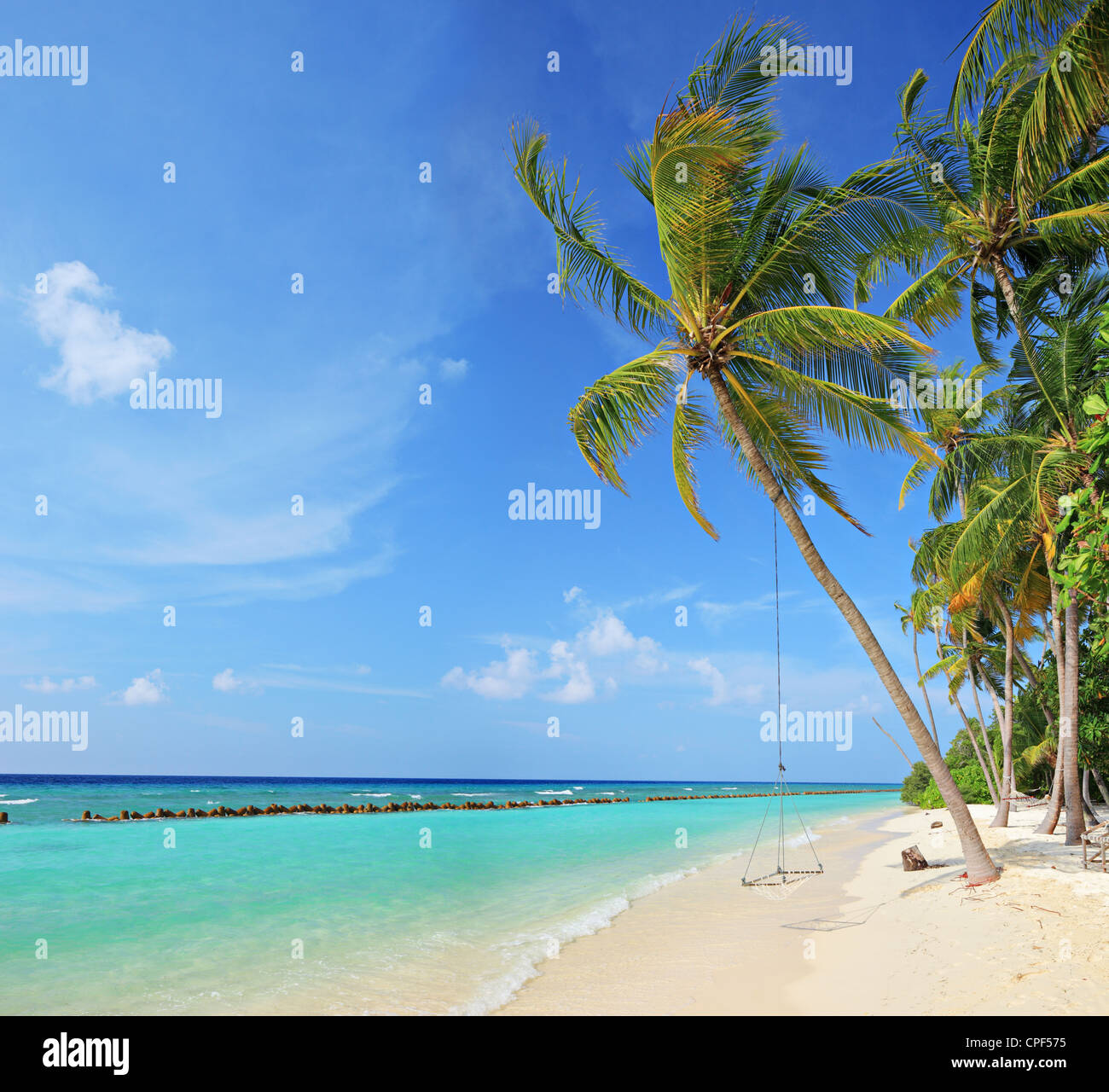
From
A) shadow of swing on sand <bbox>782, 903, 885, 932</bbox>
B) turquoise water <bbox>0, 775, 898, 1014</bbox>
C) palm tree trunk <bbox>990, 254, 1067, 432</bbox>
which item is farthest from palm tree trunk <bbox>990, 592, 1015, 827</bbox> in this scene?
shadow of swing on sand <bbox>782, 903, 885, 932</bbox>

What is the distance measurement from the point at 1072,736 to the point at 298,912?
12.9m

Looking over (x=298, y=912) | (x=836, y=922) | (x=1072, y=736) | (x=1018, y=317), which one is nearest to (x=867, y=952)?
(x=836, y=922)

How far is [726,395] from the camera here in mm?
9727

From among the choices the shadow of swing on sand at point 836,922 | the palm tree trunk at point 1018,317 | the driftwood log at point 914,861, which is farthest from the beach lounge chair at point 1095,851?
the palm tree trunk at point 1018,317

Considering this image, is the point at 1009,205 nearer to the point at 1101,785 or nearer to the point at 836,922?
the point at 836,922

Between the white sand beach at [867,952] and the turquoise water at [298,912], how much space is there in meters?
0.87

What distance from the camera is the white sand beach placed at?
5.52 meters

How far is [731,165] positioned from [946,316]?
722 cm

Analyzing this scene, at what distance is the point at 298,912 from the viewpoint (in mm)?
10906

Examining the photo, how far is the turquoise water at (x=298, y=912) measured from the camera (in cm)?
702

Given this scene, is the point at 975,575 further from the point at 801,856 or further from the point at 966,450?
the point at 801,856

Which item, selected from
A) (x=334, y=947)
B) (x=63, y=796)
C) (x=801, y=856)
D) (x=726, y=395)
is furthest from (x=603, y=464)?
(x=63, y=796)

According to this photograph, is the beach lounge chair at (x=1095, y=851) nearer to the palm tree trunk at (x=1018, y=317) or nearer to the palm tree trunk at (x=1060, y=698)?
the palm tree trunk at (x=1060, y=698)
